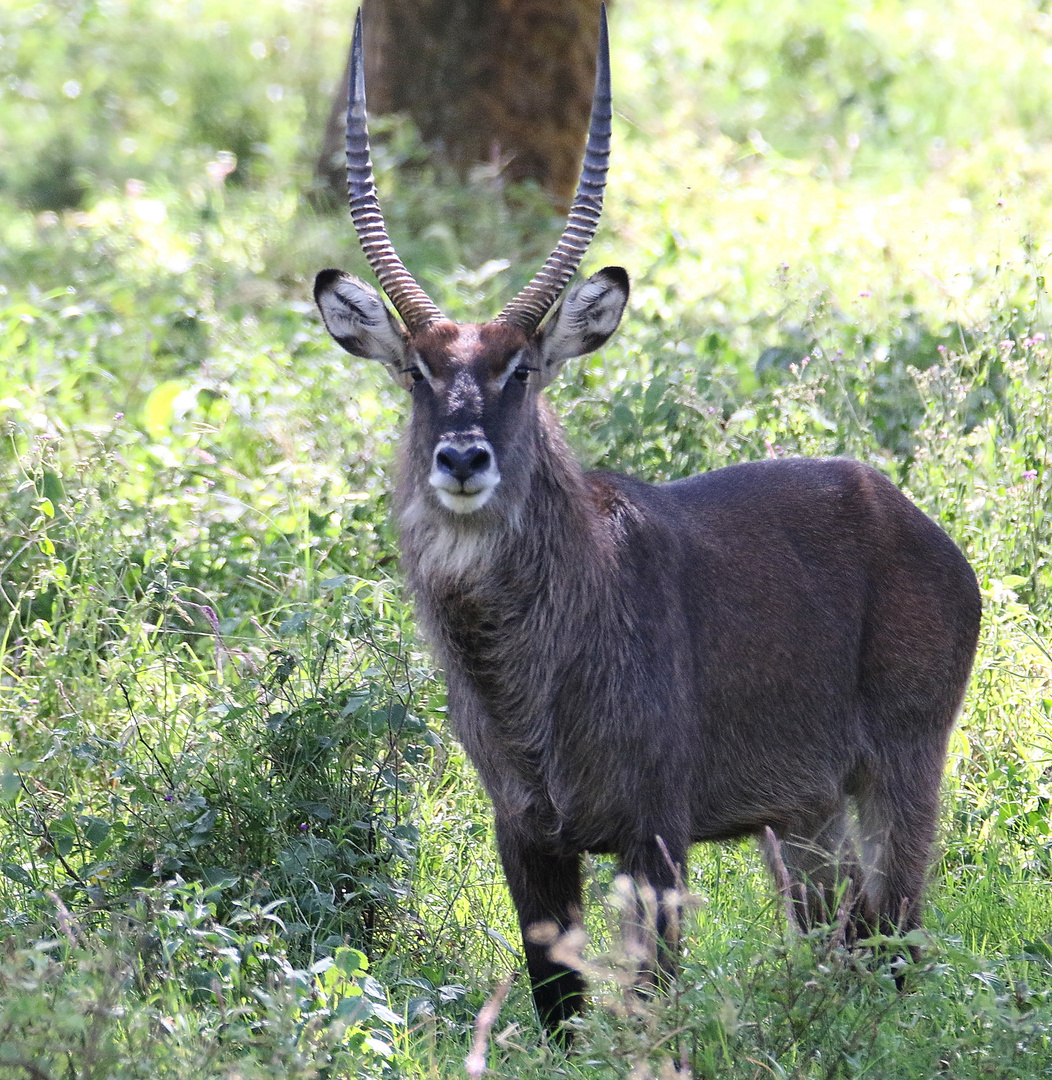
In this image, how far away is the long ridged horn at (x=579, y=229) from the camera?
11.9 ft

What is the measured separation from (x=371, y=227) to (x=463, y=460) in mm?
803

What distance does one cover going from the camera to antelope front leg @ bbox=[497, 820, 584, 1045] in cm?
344

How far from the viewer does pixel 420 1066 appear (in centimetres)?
306

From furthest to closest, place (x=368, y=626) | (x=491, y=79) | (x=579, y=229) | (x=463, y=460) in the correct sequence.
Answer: (x=491, y=79)
(x=368, y=626)
(x=579, y=229)
(x=463, y=460)

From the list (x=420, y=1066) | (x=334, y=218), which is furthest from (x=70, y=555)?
(x=334, y=218)

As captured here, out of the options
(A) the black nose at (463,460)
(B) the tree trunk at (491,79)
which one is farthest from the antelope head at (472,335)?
(B) the tree trunk at (491,79)

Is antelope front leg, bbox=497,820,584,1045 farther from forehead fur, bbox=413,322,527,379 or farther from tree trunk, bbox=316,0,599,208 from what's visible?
tree trunk, bbox=316,0,599,208

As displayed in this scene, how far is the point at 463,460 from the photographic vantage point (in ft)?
10.7

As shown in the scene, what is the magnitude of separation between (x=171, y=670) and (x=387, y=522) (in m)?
0.80

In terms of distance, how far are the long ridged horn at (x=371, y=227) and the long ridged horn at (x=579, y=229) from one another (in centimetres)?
20

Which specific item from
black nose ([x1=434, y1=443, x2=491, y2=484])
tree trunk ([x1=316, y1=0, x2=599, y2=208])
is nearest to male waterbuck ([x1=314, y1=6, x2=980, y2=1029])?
black nose ([x1=434, y1=443, x2=491, y2=484])

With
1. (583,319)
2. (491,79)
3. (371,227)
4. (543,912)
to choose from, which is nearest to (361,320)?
(371,227)

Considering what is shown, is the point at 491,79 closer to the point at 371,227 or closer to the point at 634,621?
the point at 371,227

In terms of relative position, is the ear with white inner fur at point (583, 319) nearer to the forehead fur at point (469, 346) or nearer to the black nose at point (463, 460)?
the forehead fur at point (469, 346)
